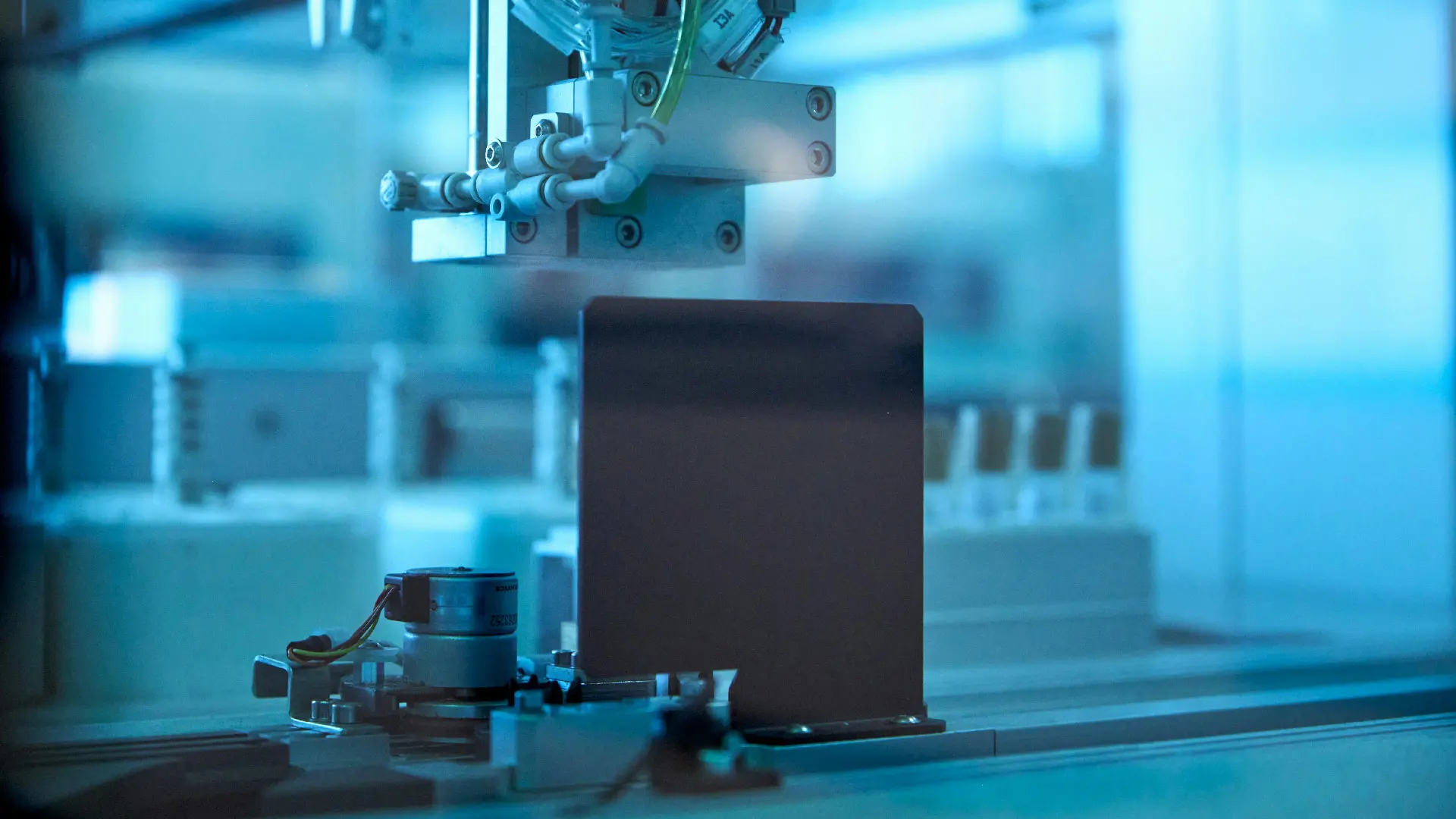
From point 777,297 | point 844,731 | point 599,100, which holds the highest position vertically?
point 599,100

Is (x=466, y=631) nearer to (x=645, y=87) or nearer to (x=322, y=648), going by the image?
(x=322, y=648)

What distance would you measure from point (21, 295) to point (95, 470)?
1.68 feet

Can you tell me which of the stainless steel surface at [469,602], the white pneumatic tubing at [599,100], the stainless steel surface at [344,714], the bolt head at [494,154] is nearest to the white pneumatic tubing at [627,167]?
the white pneumatic tubing at [599,100]

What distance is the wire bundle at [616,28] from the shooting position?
3.19 feet

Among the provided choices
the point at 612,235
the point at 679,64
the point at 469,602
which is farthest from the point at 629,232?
the point at 469,602

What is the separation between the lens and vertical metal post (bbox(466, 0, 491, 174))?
3.34 feet

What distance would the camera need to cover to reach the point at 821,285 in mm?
6250

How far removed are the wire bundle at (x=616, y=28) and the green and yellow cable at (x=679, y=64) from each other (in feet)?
0.10

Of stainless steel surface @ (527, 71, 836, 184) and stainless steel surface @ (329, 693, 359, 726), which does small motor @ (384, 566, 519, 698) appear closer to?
stainless steel surface @ (329, 693, 359, 726)

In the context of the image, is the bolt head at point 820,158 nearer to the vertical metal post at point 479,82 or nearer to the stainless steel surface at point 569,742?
the vertical metal post at point 479,82

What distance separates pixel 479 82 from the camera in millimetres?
1024

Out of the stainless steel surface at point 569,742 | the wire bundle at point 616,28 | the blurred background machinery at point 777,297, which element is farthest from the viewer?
the blurred background machinery at point 777,297

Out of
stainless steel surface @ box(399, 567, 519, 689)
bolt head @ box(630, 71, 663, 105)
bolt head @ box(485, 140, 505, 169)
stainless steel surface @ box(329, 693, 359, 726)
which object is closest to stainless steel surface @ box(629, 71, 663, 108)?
bolt head @ box(630, 71, 663, 105)

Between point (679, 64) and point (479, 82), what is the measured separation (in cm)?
16
